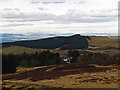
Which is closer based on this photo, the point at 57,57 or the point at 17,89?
the point at 17,89

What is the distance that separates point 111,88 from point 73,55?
10907cm

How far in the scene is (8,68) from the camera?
9575 cm

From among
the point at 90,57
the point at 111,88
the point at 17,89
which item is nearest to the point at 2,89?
the point at 17,89

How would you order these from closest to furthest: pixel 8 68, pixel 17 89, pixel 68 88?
pixel 68 88, pixel 17 89, pixel 8 68

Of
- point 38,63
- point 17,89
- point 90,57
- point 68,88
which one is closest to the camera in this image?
point 68,88

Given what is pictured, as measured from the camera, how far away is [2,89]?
155 feet

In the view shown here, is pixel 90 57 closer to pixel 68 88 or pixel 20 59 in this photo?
pixel 20 59

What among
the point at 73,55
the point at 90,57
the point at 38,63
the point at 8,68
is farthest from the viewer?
the point at 90,57

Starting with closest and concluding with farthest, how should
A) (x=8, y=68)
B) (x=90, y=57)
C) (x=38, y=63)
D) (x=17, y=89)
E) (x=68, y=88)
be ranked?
(x=68, y=88), (x=17, y=89), (x=8, y=68), (x=38, y=63), (x=90, y=57)

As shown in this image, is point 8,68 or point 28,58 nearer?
point 8,68

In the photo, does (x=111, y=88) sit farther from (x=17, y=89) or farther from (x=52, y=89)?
(x=17, y=89)

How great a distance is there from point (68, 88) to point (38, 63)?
279 feet

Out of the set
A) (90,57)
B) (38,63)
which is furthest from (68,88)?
(90,57)

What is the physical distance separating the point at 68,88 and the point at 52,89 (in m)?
3.80
